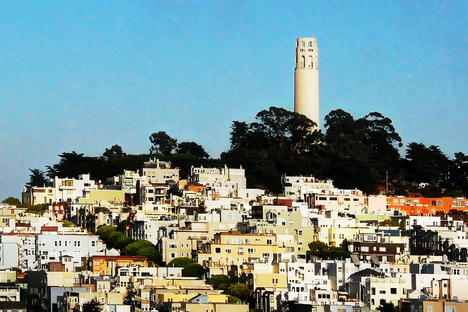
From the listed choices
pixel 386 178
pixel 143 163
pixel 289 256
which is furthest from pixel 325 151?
pixel 289 256

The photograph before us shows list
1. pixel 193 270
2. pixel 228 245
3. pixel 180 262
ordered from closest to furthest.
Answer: pixel 193 270 < pixel 180 262 < pixel 228 245

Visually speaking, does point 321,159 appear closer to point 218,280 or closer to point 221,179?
point 221,179

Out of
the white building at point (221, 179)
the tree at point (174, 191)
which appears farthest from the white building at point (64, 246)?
the white building at point (221, 179)

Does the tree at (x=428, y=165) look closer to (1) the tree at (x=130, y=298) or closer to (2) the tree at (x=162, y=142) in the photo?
(2) the tree at (x=162, y=142)

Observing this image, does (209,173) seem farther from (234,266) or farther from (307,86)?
(234,266)

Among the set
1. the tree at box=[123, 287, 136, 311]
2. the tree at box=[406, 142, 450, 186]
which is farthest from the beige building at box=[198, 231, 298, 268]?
the tree at box=[406, 142, 450, 186]

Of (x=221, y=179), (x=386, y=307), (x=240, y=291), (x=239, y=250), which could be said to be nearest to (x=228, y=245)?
(x=239, y=250)

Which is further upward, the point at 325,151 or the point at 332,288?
the point at 325,151
